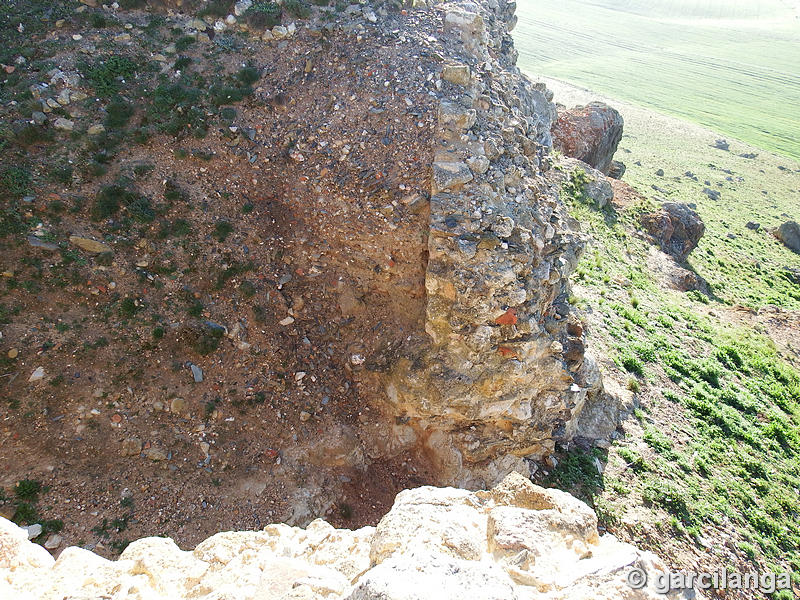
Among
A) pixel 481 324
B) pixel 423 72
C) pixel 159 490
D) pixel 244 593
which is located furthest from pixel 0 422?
pixel 423 72

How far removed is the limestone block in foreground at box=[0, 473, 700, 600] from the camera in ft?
15.1

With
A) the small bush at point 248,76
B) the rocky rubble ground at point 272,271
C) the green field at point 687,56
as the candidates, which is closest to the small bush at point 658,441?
the rocky rubble ground at point 272,271

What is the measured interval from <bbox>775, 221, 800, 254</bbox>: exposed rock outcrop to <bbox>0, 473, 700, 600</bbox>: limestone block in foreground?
1471 inches

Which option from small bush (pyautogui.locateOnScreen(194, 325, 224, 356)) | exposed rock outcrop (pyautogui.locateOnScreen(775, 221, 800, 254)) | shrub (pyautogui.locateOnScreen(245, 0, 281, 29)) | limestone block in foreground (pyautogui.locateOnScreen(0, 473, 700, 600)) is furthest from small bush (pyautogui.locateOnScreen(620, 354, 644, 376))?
exposed rock outcrop (pyautogui.locateOnScreen(775, 221, 800, 254))

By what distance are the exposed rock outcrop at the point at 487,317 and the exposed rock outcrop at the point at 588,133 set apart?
1920 cm

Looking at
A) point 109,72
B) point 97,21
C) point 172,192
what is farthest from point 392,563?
point 97,21

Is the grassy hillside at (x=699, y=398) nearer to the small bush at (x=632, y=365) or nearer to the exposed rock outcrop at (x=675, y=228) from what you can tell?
the small bush at (x=632, y=365)

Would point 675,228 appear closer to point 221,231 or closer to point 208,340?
point 221,231

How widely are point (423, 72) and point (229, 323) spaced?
27.3ft

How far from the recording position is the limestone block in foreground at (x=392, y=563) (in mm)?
4617

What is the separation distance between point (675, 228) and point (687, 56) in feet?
295

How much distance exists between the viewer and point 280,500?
33.4 ft

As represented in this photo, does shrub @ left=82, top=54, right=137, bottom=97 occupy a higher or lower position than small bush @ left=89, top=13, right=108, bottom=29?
lower

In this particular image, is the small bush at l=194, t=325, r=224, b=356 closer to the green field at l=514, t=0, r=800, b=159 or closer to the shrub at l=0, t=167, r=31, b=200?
the shrub at l=0, t=167, r=31, b=200
